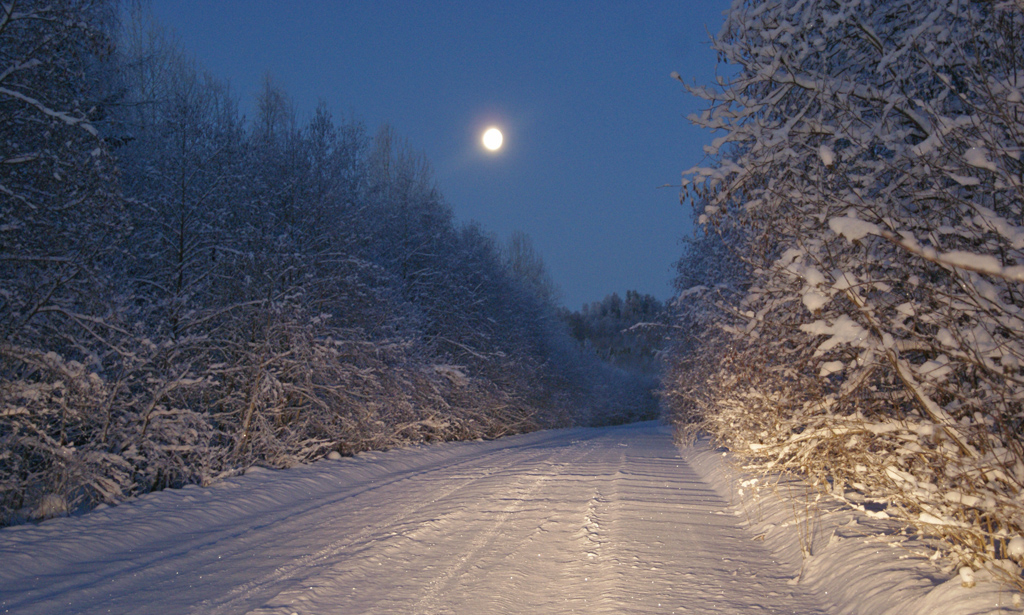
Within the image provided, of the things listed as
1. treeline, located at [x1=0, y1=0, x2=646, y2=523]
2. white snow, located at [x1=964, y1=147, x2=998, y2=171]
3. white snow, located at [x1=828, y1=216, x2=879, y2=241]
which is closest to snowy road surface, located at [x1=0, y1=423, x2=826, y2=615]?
treeline, located at [x1=0, y1=0, x2=646, y2=523]

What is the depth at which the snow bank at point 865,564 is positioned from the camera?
3787 mm

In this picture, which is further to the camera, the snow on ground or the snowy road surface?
the snowy road surface

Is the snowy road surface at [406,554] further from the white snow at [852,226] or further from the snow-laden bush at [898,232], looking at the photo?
the white snow at [852,226]

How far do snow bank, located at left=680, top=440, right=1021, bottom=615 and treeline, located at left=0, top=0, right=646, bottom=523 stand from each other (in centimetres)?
849

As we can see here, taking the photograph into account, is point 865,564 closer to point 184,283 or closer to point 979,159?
point 979,159

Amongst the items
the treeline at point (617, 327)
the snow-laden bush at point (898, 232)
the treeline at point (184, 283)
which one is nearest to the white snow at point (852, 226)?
the snow-laden bush at point (898, 232)

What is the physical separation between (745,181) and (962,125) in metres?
1.83

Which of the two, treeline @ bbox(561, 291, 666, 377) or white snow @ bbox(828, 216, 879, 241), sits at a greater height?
treeline @ bbox(561, 291, 666, 377)

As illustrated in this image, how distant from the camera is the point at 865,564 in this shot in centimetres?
507

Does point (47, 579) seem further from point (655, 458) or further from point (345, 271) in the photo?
point (655, 458)

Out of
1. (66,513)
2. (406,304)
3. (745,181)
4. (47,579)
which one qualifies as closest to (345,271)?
(406,304)

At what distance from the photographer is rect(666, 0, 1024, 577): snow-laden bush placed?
355cm

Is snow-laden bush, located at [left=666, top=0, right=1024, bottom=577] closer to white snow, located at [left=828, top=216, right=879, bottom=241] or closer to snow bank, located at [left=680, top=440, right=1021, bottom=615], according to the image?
white snow, located at [left=828, top=216, right=879, bottom=241]

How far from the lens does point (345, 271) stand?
1633 cm
